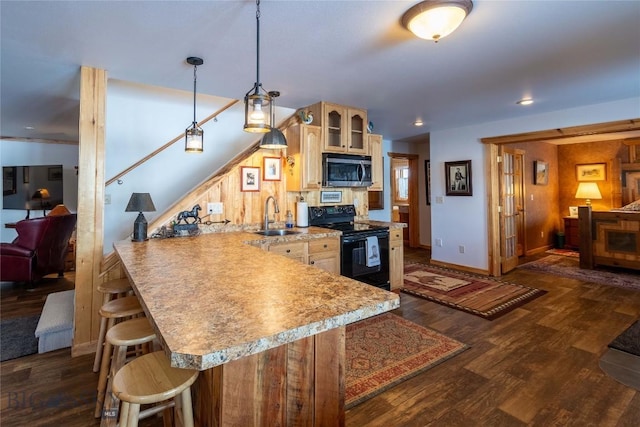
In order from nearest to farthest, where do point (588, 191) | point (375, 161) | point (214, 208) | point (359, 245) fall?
point (214, 208) < point (359, 245) < point (375, 161) < point (588, 191)

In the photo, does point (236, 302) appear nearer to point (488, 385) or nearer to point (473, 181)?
point (488, 385)

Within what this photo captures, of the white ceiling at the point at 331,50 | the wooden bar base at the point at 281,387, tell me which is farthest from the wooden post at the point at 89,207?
the wooden bar base at the point at 281,387

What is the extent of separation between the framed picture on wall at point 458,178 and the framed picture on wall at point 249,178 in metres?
3.27

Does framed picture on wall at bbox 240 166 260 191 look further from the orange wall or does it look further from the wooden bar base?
the orange wall

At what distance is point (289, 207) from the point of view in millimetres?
3744

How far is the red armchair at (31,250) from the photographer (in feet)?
13.5

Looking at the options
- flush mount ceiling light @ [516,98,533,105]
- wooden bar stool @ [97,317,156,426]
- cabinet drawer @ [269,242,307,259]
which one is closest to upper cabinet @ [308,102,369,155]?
cabinet drawer @ [269,242,307,259]

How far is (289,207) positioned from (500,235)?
3.26 metres

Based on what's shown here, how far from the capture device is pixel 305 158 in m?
3.46

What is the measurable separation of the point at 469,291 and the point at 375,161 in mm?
2017

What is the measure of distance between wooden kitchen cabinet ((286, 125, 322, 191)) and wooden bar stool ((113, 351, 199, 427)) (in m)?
2.52

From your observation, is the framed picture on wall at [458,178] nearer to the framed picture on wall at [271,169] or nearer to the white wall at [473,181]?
the white wall at [473,181]

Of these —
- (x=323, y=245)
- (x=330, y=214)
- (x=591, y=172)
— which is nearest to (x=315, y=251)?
(x=323, y=245)

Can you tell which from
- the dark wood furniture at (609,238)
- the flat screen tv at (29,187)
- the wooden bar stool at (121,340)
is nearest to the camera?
the wooden bar stool at (121,340)
